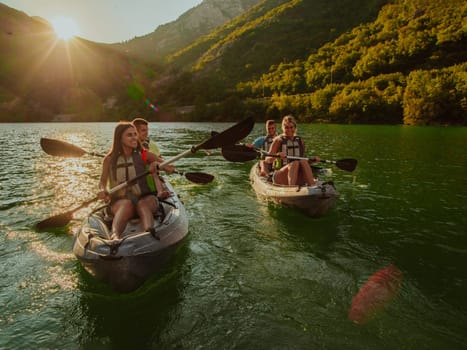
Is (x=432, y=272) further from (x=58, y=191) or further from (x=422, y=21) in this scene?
(x=422, y=21)

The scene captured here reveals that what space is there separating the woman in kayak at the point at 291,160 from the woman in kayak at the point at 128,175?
12.2 ft

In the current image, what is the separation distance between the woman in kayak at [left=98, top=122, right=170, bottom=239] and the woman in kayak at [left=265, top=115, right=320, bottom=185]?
3.73 metres

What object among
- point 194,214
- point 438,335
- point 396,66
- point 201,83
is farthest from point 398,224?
point 201,83

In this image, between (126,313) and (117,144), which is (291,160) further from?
(126,313)

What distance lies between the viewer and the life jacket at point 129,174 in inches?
203

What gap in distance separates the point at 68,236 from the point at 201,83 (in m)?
110

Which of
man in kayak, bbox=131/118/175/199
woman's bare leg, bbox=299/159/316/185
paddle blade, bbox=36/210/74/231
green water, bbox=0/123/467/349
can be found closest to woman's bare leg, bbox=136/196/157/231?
man in kayak, bbox=131/118/175/199

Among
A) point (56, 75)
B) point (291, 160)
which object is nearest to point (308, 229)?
point (291, 160)

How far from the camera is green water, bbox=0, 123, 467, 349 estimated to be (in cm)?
365

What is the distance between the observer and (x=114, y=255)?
3867mm

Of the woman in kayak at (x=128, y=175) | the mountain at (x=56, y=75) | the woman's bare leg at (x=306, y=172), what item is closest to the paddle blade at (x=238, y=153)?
the woman's bare leg at (x=306, y=172)

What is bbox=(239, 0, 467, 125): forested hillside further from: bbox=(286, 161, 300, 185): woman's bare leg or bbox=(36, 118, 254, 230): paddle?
bbox=(36, 118, 254, 230): paddle

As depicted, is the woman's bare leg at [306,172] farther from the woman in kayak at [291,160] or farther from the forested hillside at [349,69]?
the forested hillside at [349,69]

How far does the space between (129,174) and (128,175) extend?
0.03 metres
